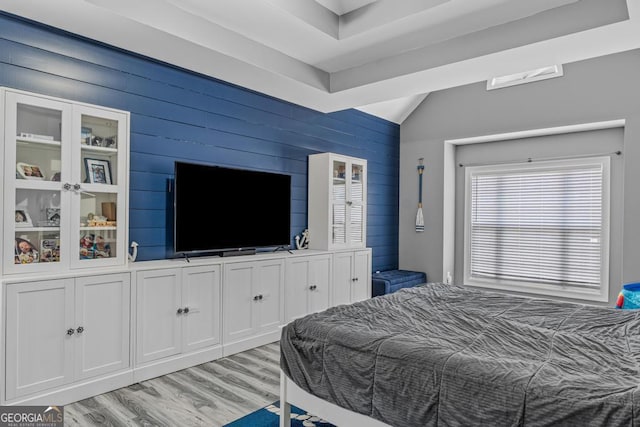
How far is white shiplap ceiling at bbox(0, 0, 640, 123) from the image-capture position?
266cm

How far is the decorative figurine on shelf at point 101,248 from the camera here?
276 cm

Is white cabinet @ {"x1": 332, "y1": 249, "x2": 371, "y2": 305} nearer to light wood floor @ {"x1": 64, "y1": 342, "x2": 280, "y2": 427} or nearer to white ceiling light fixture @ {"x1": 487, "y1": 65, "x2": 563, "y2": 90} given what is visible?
light wood floor @ {"x1": 64, "y1": 342, "x2": 280, "y2": 427}

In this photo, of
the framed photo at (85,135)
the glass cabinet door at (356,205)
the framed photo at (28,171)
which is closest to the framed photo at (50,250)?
the framed photo at (28,171)

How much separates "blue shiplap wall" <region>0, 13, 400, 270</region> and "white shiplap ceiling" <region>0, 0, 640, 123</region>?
13cm

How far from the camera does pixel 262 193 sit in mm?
3908

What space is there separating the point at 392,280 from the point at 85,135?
147 inches

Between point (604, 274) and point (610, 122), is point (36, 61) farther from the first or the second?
point (604, 274)

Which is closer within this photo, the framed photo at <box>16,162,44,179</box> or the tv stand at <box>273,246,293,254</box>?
the framed photo at <box>16,162,44,179</box>

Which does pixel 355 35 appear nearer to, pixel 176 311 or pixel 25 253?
pixel 176 311

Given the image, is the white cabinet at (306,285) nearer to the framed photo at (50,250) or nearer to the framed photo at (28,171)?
the framed photo at (50,250)

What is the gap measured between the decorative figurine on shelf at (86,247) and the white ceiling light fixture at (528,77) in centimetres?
427

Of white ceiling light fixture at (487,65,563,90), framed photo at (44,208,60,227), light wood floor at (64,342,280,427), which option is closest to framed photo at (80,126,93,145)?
framed photo at (44,208,60,227)

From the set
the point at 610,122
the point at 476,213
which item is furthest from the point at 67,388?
the point at 610,122

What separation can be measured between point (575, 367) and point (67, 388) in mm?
2848
